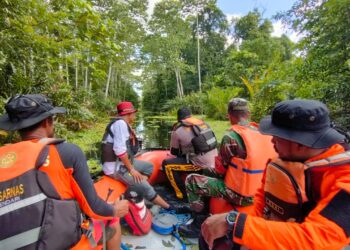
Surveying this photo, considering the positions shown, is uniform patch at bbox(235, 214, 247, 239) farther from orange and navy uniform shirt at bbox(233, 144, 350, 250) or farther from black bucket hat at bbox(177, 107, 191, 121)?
black bucket hat at bbox(177, 107, 191, 121)

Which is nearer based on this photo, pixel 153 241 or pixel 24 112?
pixel 24 112

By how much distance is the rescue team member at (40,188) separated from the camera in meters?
1.26

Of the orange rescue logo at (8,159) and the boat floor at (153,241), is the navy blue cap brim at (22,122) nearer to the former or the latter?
the orange rescue logo at (8,159)

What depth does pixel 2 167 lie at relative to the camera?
4.30ft

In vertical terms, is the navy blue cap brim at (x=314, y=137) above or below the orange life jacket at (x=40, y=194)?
above

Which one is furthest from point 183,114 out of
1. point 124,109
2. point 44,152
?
point 44,152

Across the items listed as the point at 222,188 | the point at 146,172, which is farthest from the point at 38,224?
the point at 146,172

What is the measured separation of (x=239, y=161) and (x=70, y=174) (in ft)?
4.61

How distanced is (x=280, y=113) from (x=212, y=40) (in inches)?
1022

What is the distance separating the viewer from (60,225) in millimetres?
1359

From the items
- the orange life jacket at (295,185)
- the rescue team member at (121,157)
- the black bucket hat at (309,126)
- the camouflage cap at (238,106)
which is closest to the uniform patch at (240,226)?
the orange life jacket at (295,185)

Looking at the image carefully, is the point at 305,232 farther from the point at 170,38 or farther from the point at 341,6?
the point at 170,38

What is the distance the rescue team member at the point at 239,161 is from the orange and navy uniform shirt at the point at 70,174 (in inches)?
49.3

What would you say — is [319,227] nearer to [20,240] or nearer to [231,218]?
[231,218]
